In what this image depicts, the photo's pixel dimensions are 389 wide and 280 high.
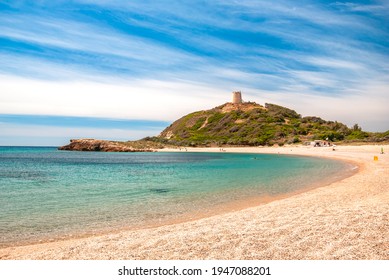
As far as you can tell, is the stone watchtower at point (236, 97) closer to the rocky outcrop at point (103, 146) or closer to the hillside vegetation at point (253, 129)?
the hillside vegetation at point (253, 129)

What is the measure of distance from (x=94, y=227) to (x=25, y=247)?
2980 mm

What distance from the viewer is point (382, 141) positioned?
322ft

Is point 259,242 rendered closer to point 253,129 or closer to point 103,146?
point 103,146

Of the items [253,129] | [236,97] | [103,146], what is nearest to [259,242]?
[103,146]

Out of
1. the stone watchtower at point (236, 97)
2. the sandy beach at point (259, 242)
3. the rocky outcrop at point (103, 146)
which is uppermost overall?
the stone watchtower at point (236, 97)

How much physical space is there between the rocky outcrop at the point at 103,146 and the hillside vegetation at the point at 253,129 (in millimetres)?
22413

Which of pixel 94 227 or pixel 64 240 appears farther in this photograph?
pixel 94 227

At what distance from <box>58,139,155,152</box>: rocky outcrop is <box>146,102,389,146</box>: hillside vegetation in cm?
2241

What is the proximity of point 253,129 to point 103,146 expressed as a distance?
64424 millimetres

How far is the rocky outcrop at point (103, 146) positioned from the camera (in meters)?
132

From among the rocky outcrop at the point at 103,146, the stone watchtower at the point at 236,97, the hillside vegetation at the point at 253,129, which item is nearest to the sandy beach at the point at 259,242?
the hillside vegetation at the point at 253,129

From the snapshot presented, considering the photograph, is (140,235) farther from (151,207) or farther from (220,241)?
(151,207)

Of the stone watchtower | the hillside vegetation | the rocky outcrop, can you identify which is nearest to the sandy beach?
the hillside vegetation
